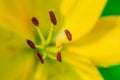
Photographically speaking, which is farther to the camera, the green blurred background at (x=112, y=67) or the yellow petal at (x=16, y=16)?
the green blurred background at (x=112, y=67)

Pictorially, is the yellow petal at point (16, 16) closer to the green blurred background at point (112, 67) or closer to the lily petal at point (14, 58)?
the lily petal at point (14, 58)

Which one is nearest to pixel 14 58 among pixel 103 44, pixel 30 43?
pixel 30 43

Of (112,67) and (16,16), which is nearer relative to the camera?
(16,16)

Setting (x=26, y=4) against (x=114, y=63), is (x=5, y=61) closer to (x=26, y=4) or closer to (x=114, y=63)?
(x=26, y=4)

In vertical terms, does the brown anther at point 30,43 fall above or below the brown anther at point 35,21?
below

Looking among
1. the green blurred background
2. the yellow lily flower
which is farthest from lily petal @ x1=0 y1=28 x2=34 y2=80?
the green blurred background

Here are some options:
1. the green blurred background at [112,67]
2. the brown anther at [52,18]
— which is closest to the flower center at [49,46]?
the brown anther at [52,18]

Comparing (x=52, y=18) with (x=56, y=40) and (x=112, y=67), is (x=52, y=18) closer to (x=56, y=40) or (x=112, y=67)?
(x=56, y=40)

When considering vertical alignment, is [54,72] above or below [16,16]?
below
